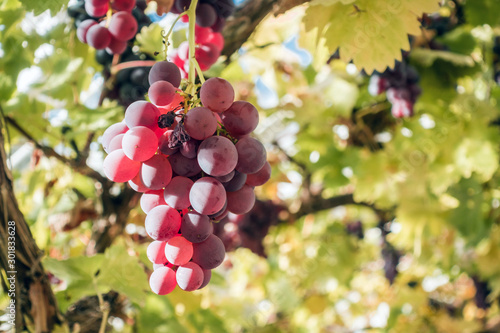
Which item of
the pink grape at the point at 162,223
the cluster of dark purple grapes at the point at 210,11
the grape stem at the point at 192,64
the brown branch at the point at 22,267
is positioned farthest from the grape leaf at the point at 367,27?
the brown branch at the point at 22,267

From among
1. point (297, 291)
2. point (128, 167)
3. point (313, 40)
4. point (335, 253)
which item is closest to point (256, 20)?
point (313, 40)

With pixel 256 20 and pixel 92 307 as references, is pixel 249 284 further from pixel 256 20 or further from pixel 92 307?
pixel 256 20

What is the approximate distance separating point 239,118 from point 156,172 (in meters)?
0.13

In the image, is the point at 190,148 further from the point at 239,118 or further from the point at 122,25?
the point at 122,25

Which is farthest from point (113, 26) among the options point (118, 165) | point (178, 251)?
point (178, 251)

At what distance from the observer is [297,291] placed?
237cm

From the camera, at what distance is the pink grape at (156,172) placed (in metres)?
0.50

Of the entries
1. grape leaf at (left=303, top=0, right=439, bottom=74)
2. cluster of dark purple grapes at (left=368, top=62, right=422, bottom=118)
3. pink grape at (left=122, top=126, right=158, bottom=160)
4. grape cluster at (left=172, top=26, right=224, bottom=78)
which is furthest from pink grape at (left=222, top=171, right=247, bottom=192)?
cluster of dark purple grapes at (left=368, top=62, right=422, bottom=118)

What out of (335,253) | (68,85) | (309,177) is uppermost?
(68,85)

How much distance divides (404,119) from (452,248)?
88 cm

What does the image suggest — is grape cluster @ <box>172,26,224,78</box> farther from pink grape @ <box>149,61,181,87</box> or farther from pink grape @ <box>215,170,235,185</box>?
pink grape @ <box>215,170,235,185</box>

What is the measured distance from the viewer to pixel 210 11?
2.41 ft

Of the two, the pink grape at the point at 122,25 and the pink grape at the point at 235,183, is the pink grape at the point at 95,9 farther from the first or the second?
the pink grape at the point at 235,183

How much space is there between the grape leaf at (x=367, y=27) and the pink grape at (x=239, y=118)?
0.35 m
